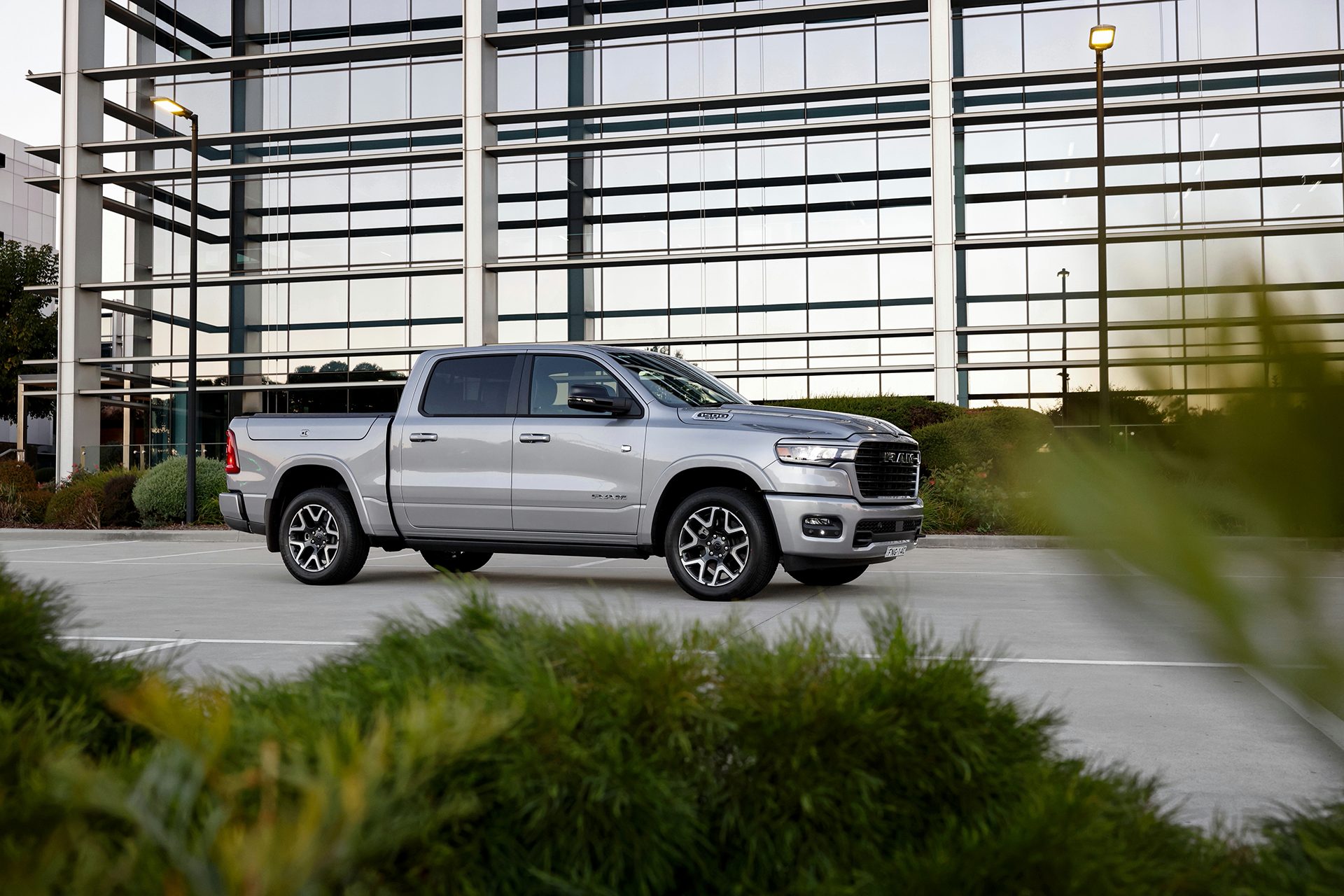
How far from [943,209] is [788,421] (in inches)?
933

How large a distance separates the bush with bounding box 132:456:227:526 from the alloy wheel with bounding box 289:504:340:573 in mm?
11463

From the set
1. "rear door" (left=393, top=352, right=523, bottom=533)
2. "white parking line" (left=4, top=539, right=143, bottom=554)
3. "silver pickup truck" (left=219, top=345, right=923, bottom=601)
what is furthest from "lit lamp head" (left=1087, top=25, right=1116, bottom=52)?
"white parking line" (left=4, top=539, right=143, bottom=554)

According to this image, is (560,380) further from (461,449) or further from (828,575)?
(828,575)

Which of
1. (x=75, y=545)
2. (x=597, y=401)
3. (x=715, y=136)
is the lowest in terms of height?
(x=75, y=545)

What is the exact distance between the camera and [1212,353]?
86 cm

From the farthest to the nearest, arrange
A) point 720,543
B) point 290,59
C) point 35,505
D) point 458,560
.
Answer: point 290,59
point 35,505
point 458,560
point 720,543

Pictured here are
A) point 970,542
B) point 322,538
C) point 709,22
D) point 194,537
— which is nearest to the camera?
point 322,538

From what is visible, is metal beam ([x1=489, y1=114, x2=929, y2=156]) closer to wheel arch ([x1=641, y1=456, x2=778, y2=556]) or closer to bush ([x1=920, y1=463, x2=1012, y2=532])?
bush ([x1=920, y1=463, x2=1012, y2=532])

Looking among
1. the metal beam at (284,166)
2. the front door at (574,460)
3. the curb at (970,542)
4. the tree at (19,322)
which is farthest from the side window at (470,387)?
the tree at (19,322)

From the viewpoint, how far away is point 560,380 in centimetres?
1016

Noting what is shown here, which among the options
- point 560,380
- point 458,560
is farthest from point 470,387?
point 458,560

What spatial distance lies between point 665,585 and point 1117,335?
9.80m

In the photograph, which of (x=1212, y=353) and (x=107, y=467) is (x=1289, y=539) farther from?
(x=107, y=467)

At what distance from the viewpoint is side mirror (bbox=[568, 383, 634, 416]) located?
961cm
